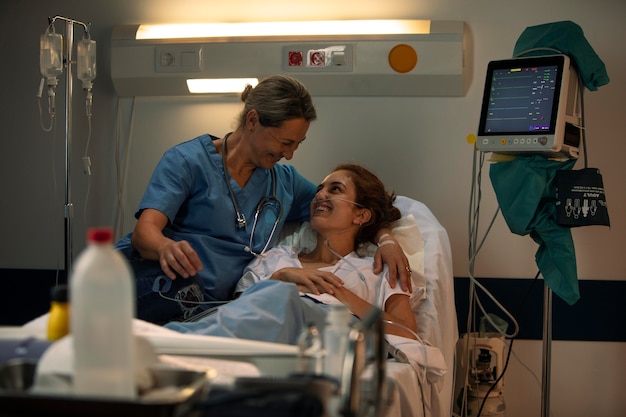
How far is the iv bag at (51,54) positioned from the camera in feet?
10.8

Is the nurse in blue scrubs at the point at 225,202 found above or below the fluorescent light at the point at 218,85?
below

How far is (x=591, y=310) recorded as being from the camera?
12.0 ft

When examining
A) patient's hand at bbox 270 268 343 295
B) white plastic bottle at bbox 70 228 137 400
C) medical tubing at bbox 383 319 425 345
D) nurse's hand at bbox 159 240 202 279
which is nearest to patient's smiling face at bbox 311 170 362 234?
patient's hand at bbox 270 268 343 295

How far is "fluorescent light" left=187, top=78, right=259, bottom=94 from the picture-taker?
377 cm

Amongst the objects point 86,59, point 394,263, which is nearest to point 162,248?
point 394,263

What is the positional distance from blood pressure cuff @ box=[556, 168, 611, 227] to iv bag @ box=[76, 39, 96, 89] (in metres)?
1.76

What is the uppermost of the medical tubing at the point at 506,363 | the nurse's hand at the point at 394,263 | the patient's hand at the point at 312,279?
the nurse's hand at the point at 394,263

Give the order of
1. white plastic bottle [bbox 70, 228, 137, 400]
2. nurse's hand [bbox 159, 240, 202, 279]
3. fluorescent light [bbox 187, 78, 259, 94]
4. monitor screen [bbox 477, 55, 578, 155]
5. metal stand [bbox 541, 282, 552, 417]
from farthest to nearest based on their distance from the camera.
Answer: fluorescent light [bbox 187, 78, 259, 94] → metal stand [bbox 541, 282, 552, 417] → monitor screen [bbox 477, 55, 578, 155] → nurse's hand [bbox 159, 240, 202, 279] → white plastic bottle [bbox 70, 228, 137, 400]

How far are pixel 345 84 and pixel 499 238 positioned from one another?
0.91 metres

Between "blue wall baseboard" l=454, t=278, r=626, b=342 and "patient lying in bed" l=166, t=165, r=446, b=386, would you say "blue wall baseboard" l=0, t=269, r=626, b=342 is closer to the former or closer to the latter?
"blue wall baseboard" l=454, t=278, r=626, b=342

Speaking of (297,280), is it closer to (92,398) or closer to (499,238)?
(499,238)

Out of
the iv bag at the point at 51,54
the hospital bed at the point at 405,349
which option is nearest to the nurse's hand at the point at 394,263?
the hospital bed at the point at 405,349

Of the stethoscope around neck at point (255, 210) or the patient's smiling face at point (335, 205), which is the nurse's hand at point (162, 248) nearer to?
the stethoscope around neck at point (255, 210)

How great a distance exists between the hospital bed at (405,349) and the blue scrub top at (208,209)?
242mm
